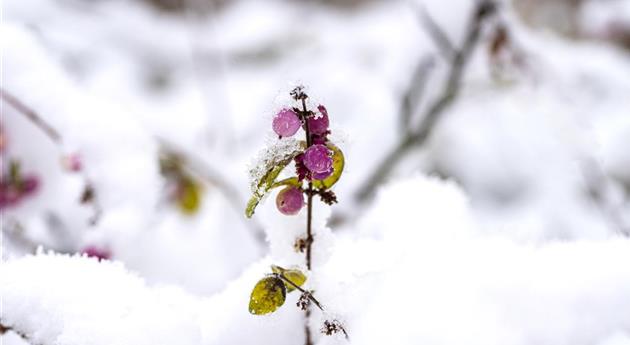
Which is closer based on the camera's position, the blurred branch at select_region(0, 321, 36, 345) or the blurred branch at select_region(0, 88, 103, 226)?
the blurred branch at select_region(0, 321, 36, 345)

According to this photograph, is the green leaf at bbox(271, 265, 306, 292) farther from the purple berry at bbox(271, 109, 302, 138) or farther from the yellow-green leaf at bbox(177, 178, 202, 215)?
the yellow-green leaf at bbox(177, 178, 202, 215)

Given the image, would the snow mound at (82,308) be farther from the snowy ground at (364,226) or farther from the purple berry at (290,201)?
the purple berry at (290,201)

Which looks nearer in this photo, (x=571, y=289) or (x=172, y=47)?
(x=571, y=289)

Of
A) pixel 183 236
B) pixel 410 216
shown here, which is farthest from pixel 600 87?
pixel 410 216

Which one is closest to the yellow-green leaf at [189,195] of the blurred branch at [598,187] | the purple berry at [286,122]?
the purple berry at [286,122]

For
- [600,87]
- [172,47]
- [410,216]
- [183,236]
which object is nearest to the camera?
[410,216]

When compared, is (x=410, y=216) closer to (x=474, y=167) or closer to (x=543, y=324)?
(x=543, y=324)

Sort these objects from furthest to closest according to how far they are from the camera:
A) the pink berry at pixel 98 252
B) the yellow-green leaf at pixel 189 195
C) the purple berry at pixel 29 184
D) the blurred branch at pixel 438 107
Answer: the yellow-green leaf at pixel 189 195, the blurred branch at pixel 438 107, the purple berry at pixel 29 184, the pink berry at pixel 98 252

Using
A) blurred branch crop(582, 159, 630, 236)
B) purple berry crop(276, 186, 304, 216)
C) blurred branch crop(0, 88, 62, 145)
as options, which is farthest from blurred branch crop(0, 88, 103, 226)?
blurred branch crop(582, 159, 630, 236)

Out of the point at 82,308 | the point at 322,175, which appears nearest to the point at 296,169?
the point at 322,175
